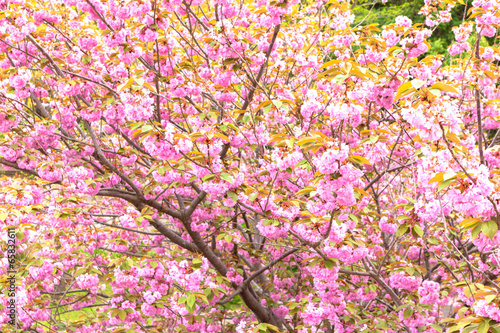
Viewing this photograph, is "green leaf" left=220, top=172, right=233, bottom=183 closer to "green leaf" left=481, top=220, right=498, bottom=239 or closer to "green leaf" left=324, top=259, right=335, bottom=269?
"green leaf" left=324, top=259, right=335, bottom=269

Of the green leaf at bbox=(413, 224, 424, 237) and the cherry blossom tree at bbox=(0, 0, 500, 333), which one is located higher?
the cherry blossom tree at bbox=(0, 0, 500, 333)

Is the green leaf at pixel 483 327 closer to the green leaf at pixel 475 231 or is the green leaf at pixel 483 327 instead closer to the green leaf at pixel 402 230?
the green leaf at pixel 475 231

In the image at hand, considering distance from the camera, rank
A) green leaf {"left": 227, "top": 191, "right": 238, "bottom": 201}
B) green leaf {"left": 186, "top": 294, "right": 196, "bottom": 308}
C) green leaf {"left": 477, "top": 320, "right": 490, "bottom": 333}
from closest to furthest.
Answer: green leaf {"left": 477, "top": 320, "right": 490, "bottom": 333}
green leaf {"left": 227, "top": 191, "right": 238, "bottom": 201}
green leaf {"left": 186, "top": 294, "right": 196, "bottom": 308}

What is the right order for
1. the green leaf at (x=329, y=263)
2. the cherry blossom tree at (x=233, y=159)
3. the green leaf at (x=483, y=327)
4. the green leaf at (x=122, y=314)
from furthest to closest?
the green leaf at (x=122, y=314) < the cherry blossom tree at (x=233, y=159) < the green leaf at (x=329, y=263) < the green leaf at (x=483, y=327)

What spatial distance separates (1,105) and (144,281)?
2.23 m

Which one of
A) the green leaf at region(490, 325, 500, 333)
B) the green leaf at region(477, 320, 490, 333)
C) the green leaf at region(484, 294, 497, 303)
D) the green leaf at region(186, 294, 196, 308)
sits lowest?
the green leaf at region(490, 325, 500, 333)

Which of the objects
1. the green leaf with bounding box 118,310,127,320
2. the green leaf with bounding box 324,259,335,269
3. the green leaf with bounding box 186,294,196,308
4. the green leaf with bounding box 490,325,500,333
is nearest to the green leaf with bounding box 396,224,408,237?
the green leaf with bounding box 324,259,335,269

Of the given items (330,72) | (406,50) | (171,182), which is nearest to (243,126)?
(171,182)

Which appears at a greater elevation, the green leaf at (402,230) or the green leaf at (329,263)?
the green leaf at (402,230)

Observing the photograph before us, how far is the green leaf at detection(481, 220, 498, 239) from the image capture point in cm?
206

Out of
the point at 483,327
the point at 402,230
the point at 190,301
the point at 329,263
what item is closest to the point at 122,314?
the point at 190,301

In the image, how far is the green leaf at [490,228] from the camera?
2057 millimetres

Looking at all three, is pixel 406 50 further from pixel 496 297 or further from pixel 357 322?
pixel 357 322

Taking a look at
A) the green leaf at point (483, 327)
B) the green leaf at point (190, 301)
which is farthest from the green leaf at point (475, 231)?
the green leaf at point (190, 301)
